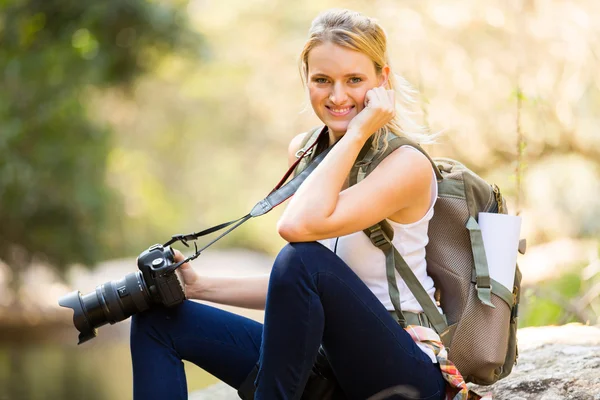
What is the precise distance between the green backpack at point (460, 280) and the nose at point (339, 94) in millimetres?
109

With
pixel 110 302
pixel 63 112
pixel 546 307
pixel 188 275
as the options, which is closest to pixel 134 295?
pixel 110 302

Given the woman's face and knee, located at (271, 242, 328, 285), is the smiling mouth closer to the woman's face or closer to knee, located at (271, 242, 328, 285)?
the woman's face

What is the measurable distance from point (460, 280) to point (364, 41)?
0.54 metres

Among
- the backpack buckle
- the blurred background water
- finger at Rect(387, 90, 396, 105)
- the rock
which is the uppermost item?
the blurred background water

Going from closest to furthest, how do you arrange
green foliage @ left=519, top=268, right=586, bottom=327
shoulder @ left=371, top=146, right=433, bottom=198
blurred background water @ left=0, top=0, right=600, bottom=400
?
shoulder @ left=371, top=146, right=433, bottom=198 < green foliage @ left=519, top=268, right=586, bottom=327 < blurred background water @ left=0, top=0, right=600, bottom=400

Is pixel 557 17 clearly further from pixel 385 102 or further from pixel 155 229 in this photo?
pixel 155 229

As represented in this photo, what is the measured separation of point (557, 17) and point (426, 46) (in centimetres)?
93

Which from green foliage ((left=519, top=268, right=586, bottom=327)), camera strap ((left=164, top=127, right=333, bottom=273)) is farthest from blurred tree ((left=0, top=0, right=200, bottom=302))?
camera strap ((left=164, top=127, right=333, bottom=273))

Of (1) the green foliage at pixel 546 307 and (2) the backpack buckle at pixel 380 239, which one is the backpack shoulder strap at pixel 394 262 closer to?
(2) the backpack buckle at pixel 380 239

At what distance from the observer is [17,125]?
5379 mm

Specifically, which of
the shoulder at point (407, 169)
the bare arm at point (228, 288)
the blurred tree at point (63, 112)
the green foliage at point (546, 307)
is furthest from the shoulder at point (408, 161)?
the blurred tree at point (63, 112)

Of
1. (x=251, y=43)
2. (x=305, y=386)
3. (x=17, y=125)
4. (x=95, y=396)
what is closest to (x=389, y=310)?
(x=305, y=386)

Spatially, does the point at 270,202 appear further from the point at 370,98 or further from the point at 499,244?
the point at 499,244

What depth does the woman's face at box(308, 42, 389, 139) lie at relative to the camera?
65.2 inches
